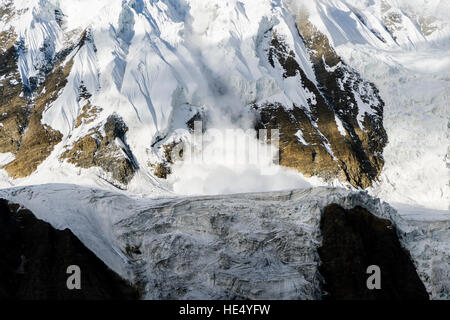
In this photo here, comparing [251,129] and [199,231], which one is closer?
[199,231]

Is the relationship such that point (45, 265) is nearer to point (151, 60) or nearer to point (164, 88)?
point (164, 88)

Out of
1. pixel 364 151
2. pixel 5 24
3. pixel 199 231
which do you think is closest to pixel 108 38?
pixel 5 24

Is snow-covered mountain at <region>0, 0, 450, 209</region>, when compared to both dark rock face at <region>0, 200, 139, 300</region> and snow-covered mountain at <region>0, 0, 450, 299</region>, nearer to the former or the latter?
snow-covered mountain at <region>0, 0, 450, 299</region>

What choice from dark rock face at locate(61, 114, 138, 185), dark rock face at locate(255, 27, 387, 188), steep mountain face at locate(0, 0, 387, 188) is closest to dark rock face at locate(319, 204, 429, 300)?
dark rock face at locate(255, 27, 387, 188)

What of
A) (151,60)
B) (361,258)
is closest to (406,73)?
(151,60)

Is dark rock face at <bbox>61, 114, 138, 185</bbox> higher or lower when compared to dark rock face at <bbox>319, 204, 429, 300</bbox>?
higher

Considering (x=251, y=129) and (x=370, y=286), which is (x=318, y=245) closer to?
(x=370, y=286)
